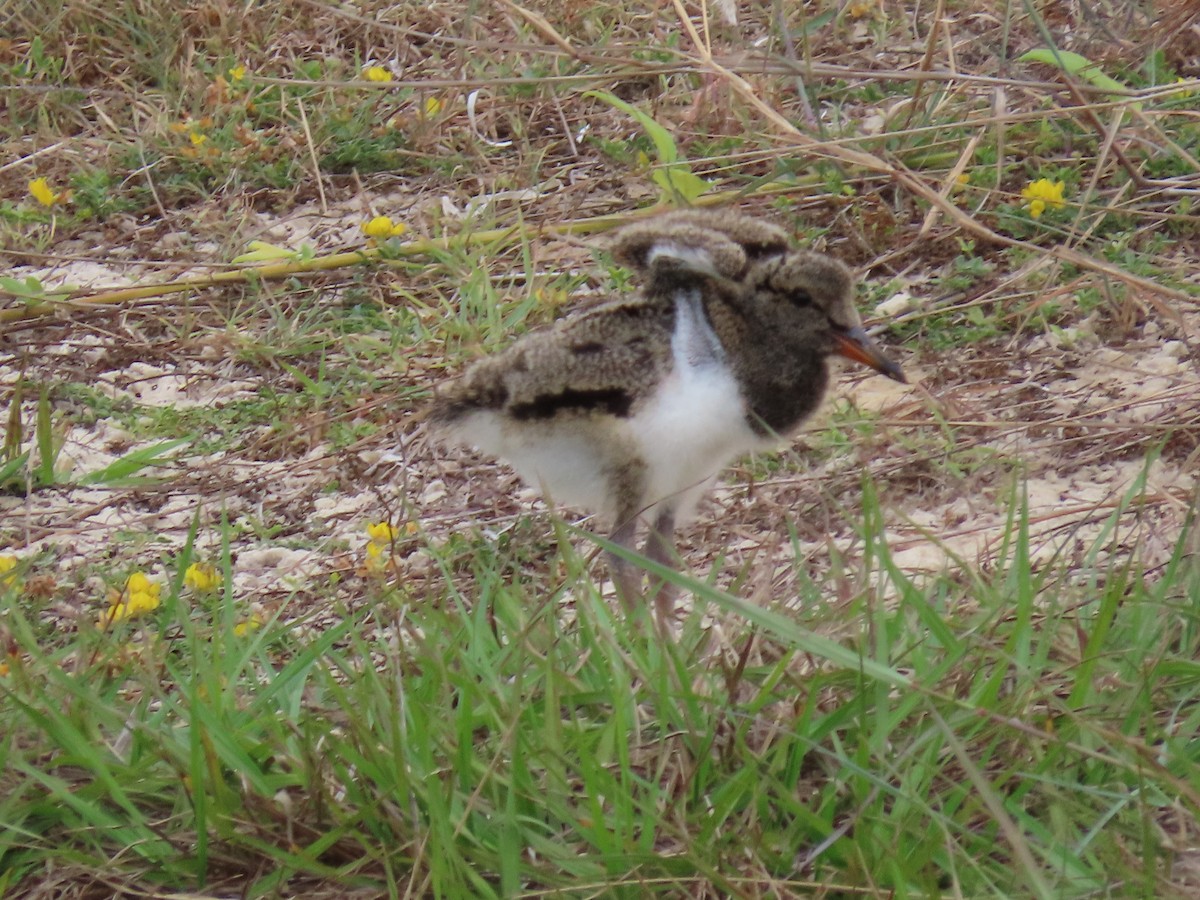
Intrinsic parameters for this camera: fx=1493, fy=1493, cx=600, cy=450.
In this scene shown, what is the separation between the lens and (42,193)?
4754mm

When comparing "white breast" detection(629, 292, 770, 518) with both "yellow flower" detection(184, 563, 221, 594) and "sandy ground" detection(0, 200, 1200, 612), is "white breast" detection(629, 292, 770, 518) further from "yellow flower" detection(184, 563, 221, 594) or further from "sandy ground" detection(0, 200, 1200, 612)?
"yellow flower" detection(184, 563, 221, 594)

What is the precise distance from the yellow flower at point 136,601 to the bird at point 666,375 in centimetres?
64

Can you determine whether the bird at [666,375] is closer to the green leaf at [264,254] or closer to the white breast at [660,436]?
the white breast at [660,436]

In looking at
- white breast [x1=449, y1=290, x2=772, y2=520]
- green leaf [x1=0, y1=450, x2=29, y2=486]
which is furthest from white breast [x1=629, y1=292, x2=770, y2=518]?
green leaf [x1=0, y1=450, x2=29, y2=486]

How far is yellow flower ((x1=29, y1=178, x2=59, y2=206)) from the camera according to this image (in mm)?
4754

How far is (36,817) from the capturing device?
7.06 ft

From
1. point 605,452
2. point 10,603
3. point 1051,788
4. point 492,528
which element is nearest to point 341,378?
point 492,528

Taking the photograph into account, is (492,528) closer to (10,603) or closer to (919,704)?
(10,603)

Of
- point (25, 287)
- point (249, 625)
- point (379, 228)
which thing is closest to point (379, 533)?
point (249, 625)

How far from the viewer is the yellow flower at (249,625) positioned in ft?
8.60

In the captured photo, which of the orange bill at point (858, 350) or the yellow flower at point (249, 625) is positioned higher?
the orange bill at point (858, 350)

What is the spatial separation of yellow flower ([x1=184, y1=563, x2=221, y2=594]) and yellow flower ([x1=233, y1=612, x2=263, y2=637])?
92mm

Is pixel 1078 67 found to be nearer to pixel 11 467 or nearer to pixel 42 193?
pixel 11 467

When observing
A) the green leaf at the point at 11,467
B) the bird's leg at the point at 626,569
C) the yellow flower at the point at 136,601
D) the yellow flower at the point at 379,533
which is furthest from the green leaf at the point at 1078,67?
the green leaf at the point at 11,467
